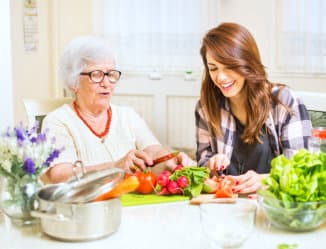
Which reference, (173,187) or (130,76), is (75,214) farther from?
(130,76)

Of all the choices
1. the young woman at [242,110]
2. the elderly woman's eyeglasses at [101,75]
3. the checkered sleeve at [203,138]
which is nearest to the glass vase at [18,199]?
the young woman at [242,110]

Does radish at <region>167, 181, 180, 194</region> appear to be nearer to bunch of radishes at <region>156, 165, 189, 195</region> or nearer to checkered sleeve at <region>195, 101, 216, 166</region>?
bunch of radishes at <region>156, 165, 189, 195</region>

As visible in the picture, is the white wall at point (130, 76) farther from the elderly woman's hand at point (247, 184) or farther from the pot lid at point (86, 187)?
the pot lid at point (86, 187)

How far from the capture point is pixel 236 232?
4.25 feet

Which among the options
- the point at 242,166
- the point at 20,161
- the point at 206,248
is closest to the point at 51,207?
the point at 20,161

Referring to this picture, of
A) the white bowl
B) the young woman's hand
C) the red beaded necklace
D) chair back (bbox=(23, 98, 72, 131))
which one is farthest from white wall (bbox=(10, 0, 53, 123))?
the white bowl

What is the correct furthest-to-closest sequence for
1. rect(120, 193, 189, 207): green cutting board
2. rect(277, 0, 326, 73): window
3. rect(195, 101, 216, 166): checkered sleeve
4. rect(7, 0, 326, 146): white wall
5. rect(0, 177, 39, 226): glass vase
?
rect(7, 0, 326, 146): white wall < rect(277, 0, 326, 73): window < rect(195, 101, 216, 166): checkered sleeve < rect(120, 193, 189, 207): green cutting board < rect(0, 177, 39, 226): glass vase

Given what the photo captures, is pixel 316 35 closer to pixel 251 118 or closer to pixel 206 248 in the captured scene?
pixel 251 118

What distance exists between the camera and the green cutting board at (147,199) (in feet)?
5.37

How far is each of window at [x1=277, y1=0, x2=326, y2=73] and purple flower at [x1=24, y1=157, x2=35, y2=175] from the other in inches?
94.3

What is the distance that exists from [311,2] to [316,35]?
204 mm

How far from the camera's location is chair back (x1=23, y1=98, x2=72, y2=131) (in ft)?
7.97

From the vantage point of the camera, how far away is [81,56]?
2.42 m

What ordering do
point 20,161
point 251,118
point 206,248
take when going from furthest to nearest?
point 251,118
point 20,161
point 206,248
